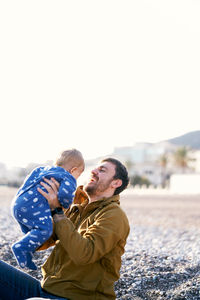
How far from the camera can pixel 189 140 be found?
15912 cm

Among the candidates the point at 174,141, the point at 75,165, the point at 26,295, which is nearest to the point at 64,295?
the point at 26,295

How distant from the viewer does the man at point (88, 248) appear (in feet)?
10.5

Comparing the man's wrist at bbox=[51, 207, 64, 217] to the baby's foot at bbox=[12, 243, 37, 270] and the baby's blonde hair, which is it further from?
the baby's blonde hair

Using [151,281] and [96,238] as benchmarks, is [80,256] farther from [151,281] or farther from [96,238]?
[151,281]

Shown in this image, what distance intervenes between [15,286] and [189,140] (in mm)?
158713

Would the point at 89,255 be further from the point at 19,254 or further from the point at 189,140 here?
the point at 189,140

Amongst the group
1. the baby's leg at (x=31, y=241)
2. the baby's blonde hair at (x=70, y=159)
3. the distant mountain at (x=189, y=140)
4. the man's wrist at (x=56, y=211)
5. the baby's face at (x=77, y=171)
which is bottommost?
the distant mountain at (x=189, y=140)

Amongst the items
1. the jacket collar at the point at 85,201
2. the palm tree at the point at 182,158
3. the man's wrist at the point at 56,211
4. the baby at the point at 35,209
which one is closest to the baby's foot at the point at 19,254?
the baby at the point at 35,209

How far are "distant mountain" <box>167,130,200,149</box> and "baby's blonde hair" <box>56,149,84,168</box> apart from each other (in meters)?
148

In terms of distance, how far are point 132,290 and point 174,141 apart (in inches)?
5967

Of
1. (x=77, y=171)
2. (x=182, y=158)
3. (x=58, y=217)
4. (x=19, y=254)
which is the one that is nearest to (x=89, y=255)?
(x=58, y=217)

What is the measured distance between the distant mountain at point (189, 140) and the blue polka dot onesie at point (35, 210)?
147899mm

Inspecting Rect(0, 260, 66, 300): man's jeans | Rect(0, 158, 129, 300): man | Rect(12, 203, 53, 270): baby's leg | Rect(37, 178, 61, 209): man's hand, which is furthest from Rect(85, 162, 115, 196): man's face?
Rect(0, 260, 66, 300): man's jeans

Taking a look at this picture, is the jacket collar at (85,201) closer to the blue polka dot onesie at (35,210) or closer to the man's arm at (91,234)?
the man's arm at (91,234)
